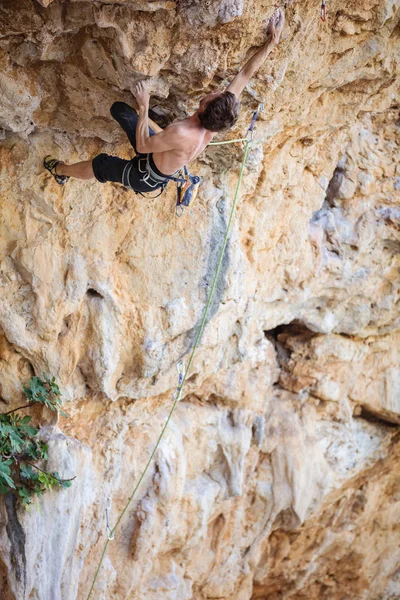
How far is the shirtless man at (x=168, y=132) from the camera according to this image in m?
3.73

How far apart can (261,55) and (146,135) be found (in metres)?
0.70

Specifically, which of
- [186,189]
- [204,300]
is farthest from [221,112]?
[204,300]

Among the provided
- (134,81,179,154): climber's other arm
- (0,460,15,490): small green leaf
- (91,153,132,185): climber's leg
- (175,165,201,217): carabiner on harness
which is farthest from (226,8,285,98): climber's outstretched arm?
(0,460,15,490): small green leaf

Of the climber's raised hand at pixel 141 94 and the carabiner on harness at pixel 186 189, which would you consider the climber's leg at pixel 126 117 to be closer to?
the climber's raised hand at pixel 141 94

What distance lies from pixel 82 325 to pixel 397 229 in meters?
3.18

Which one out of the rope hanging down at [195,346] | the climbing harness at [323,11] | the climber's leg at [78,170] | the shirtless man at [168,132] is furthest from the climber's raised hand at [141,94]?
the climbing harness at [323,11]

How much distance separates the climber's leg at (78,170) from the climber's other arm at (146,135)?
1.72 ft

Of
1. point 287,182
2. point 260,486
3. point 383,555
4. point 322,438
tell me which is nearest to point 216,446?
point 260,486

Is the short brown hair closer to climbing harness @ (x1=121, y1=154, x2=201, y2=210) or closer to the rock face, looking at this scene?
the rock face

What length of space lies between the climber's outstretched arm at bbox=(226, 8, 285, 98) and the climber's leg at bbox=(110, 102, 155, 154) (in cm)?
49

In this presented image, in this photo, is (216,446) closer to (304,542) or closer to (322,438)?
(322,438)

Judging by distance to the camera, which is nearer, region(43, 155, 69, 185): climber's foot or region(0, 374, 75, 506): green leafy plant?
region(43, 155, 69, 185): climber's foot

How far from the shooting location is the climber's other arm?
3.73 meters

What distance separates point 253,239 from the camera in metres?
5.79
